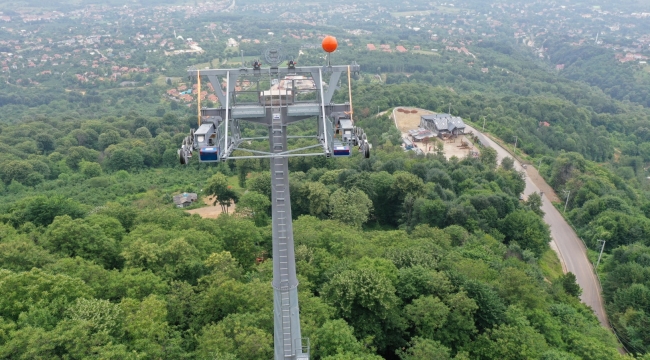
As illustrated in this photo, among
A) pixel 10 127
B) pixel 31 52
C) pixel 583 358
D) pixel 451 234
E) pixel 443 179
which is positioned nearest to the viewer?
pixel 583 358

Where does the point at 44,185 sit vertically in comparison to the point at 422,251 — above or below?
below

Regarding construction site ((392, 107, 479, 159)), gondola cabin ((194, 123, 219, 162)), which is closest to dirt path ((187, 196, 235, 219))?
construction site ((392, 107, 479, 159))

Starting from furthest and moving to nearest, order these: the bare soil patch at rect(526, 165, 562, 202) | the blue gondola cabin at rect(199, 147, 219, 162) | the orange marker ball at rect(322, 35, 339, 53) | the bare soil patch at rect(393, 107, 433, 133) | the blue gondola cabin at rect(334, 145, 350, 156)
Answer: the bare soil patch at rect(393, 107, 433, 133), the bare soil patch at rect(526, 165, 562, 202), the orange marker ball at rect(322, 35, 339, 53), the blue gondola cabin at rect(334, 145, 350, 156), the blue gondola cabin at rect(199, 147, 219, 162)

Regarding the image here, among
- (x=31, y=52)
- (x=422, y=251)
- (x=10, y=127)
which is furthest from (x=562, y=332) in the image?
(x=31, y=52)

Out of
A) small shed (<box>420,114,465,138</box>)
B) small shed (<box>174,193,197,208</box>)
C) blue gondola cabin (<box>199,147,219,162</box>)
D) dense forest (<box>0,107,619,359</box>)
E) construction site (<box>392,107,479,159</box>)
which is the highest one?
blue gondola cabin (<box>199,147,219,162</box>)

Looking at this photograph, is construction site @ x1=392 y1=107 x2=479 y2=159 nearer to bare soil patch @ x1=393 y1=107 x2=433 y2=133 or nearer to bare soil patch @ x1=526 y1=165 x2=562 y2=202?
bare soil patch @ x1=393 y1=107 x2=433 y2=133

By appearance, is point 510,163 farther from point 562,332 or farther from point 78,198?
point 78,198

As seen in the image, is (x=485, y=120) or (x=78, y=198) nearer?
(x=78, y=198)

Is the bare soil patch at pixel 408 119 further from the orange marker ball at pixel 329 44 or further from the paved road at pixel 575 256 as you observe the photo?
the orange marker ball at pixel 329 44
